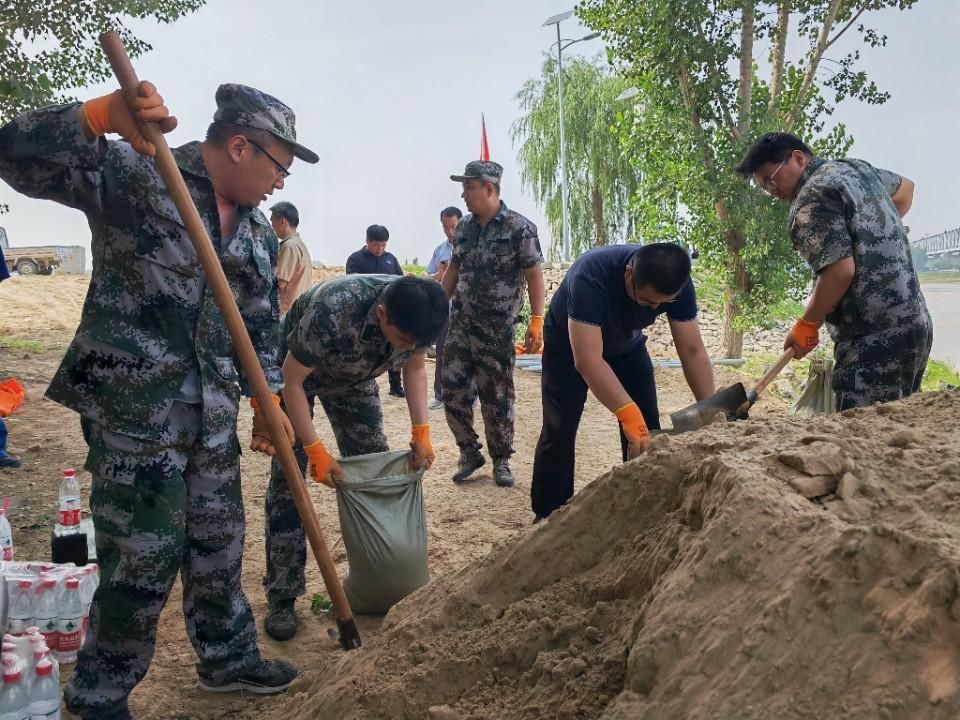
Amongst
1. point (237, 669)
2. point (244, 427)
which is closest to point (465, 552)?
point (237, 669)

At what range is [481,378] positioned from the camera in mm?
5324

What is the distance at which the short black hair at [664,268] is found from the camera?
3164mm

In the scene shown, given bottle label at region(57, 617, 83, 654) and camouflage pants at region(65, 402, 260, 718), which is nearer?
camouflage pants at region(65, 402, 260, 718)

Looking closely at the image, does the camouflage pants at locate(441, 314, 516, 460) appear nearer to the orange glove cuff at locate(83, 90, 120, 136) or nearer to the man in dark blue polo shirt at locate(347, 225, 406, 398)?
the man in dark blue polo shirt at locate(347, 225, 406, 398)

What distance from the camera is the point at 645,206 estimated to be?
1073 centimetres

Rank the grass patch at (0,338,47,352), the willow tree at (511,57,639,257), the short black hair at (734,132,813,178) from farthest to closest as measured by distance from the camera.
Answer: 1. the willow tree at (511,57,639,257)
2. the grass patch at (0,338,47,352)
3. the short black hair at (734,132,813,178)

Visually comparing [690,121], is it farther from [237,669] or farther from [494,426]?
[237,669]

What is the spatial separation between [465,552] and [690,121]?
7472 mm

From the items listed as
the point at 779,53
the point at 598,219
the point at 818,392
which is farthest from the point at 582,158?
the point at 818,392

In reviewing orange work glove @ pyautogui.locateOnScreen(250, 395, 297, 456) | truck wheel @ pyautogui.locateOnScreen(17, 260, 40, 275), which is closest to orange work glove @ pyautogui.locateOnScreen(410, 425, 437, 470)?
orange work glove @ pyautogui.locateOnScreen(250, 395, 297, 456)

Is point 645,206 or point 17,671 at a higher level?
point 645,206

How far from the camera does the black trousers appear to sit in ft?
12.7

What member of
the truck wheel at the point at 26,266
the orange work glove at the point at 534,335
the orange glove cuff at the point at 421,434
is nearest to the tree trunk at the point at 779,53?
the orange work glove at the point at 534,335

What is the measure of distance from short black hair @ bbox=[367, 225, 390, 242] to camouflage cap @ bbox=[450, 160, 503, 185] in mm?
2895
